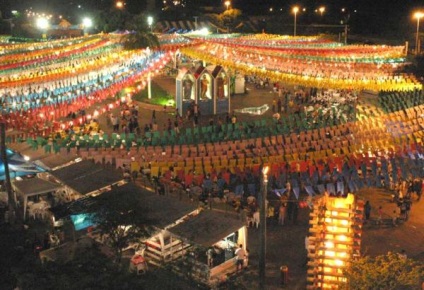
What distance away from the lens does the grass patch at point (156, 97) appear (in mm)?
38625

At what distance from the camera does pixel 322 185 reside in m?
20.2

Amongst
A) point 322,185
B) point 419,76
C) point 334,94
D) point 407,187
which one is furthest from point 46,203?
point 419,76

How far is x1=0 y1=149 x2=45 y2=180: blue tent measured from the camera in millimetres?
21609

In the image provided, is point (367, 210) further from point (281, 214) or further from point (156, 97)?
point (156, 97)

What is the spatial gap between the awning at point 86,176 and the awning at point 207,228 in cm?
468

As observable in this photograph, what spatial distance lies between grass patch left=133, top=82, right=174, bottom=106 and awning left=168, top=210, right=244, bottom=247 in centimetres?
2218

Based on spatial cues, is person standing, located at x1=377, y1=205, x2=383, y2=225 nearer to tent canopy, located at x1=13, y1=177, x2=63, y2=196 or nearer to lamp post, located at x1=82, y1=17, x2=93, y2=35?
tent canopy, located at x1=13, y1=177, x2=63, y2=196

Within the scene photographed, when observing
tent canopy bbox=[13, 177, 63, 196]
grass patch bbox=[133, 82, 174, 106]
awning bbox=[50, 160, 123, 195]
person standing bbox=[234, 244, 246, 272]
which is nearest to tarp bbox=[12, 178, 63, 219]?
tent canopy bbox=[13, 177, 63, 196]

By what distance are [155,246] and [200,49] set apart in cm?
2268

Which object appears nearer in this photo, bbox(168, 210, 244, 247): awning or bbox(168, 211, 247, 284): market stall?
bbox(168, 211, 247, 284): market stall

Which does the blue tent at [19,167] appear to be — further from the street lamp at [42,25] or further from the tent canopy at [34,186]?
the street lamp at [42,25]

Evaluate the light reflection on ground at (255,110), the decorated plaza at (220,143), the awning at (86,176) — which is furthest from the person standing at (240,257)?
the light reflection on ground at (255,110)

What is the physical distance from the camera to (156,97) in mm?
39906

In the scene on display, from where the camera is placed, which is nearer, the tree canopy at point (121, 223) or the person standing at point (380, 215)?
the tree canopy at point (121, 223)
